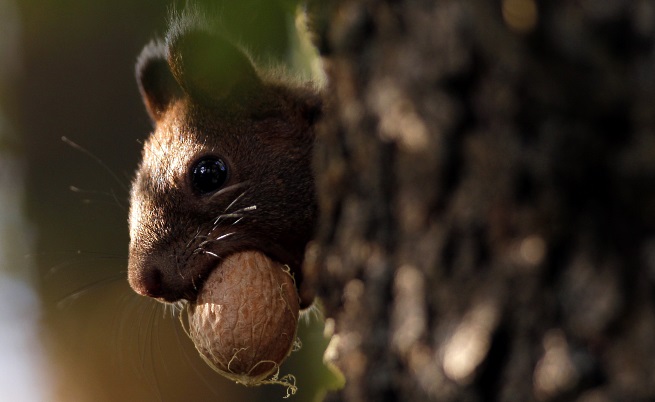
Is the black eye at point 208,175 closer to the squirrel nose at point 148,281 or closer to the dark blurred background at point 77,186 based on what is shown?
the squirrel nose at point 148,281

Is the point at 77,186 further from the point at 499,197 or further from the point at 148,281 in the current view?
the point at 499,197

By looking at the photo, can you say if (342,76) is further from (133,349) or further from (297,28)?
(133,349)

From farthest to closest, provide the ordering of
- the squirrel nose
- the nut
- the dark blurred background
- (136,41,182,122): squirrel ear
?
the dark blurred background
(136,41,182,122): squirrel ear
the squirrel nose
the nut

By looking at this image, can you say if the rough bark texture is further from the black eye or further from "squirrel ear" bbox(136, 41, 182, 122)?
"squirrel ear" bbox(136, 41, 182, 122)

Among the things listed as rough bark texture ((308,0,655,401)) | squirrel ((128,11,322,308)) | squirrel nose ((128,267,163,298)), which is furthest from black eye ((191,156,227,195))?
rough bark texture ((308,0,655,401))

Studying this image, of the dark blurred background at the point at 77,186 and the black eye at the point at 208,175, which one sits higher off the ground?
the black eye at the point at 208,175

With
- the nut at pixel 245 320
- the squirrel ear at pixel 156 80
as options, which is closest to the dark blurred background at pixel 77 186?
the squirrel ear at pixel 156 80

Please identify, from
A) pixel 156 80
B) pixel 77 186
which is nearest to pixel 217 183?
pixel 156 80
